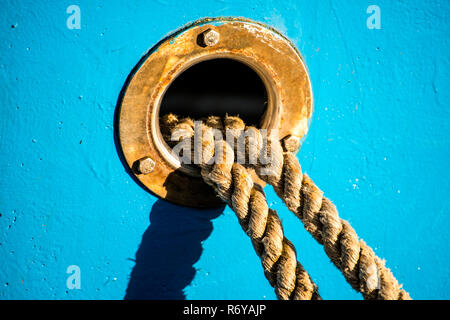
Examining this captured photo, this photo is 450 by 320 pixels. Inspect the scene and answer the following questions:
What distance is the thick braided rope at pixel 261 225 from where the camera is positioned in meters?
0.87

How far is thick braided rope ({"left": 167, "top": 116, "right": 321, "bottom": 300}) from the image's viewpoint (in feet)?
2.85

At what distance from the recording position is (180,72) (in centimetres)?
98

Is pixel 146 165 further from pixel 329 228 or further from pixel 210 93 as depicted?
pixel 210 93

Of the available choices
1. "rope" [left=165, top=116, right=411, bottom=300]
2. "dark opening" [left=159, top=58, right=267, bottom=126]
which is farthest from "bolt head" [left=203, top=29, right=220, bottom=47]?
"dark opening" [left=159, top=58, right=267, bottom=126]

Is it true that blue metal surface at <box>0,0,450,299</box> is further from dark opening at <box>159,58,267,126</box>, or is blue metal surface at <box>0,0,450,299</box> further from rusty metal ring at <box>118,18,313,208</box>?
dark opening at <box>159,58,267,126</box>

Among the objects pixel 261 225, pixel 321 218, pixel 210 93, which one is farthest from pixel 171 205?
pixel 210 93

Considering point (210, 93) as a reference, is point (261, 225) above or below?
below

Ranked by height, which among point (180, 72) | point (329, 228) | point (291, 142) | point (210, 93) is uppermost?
point (210, 93)

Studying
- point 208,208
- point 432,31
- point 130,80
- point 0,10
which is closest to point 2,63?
point 0,10

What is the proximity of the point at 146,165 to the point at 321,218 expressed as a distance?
1.26 feet

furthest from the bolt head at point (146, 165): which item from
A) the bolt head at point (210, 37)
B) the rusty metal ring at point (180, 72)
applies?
the bolt head at point (210, 37)

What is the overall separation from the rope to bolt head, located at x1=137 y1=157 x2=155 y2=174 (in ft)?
0.39

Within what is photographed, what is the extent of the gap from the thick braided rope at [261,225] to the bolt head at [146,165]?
122 millimetres
